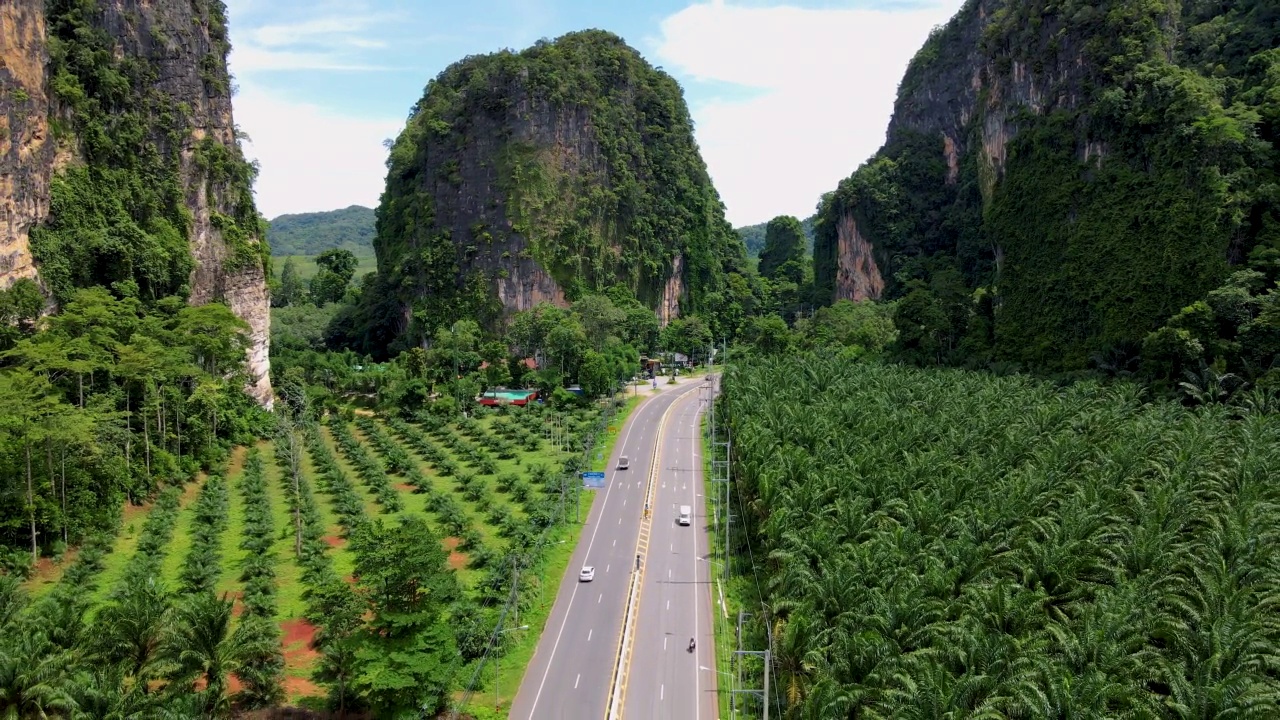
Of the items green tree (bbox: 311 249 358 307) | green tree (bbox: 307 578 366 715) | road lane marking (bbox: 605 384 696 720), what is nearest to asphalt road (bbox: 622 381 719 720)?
road lane marking (bbox: 605 384 696 720)

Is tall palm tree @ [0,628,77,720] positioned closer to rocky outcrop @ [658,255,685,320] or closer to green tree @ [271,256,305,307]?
rocky outcrop @ [658,255,685,320]

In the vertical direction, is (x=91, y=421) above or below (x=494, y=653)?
above

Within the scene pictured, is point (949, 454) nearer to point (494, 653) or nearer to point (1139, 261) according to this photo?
point (494, 653)

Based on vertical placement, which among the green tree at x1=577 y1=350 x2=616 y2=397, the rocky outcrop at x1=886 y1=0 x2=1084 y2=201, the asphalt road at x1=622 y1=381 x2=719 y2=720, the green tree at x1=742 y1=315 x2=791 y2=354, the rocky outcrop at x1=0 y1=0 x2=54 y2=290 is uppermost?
the rocky outcrop at x1=886 y1=0 x2=1084 y2=201

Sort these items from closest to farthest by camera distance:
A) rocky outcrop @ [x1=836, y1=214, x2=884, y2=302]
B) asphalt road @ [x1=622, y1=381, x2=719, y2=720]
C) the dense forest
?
asphalt road @ [x1=622, y1=381, x2=719, y2=720] → the dense forest → rocky outcrop @ [x1=836, y1=214, x2=884, y2=302]

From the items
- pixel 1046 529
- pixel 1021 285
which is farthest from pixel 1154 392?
pixel 1046 529

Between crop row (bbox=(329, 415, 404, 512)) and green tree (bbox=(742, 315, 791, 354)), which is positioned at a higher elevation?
green tree (bbox=(742, 315, 791, 354))

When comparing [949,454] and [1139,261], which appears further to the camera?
[1139,261]

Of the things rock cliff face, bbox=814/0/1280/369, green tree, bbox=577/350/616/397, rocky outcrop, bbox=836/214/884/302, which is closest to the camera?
rock cliff face, bbox=814/0/1280/369
